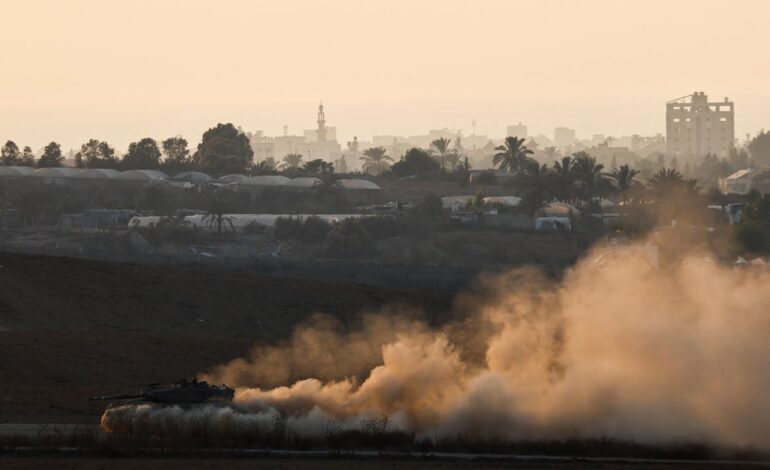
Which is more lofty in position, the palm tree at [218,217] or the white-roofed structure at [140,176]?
the white-roofed structure at [140,176]

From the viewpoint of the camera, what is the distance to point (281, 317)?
3044 inches

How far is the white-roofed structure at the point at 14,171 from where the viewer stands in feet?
588

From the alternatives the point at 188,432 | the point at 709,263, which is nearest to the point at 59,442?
the point at 188,432

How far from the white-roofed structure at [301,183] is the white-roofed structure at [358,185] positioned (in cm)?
310

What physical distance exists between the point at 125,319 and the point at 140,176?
108212 mm

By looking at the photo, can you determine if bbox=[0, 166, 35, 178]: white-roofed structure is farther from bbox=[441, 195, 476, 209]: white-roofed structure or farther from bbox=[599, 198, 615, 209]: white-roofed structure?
bbox=[599, 198, 615, 209]: white-roofed structure

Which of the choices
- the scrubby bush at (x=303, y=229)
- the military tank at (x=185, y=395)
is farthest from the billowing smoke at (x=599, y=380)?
the scrubby bush at (x=303, y=229)

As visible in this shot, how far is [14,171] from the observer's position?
180625 millimetres

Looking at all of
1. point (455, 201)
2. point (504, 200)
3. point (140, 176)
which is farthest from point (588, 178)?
point (140, 176)

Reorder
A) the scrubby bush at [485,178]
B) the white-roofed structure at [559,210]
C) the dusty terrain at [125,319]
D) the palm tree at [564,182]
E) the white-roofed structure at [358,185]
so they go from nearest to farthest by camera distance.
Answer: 1. the dusty terrain at [125,319]
2. the white-roofed structure at [559,210]
3. the palm tree at [564,182]
4. the white-roofed structure at [358,185]
5. the scrubby bush at [485,178]

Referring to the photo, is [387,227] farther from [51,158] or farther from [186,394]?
[186,394]

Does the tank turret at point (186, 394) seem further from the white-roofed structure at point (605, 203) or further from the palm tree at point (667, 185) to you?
the white-roofed structure at point (605, 203)

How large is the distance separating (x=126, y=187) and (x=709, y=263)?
131 meters

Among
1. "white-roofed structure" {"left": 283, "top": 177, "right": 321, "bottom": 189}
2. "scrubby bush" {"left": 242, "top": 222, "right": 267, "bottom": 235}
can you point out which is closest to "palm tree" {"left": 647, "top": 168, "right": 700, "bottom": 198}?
"scrubby bush" {"left": 242, "top": 222, "right": 267, "bottom": 235}
